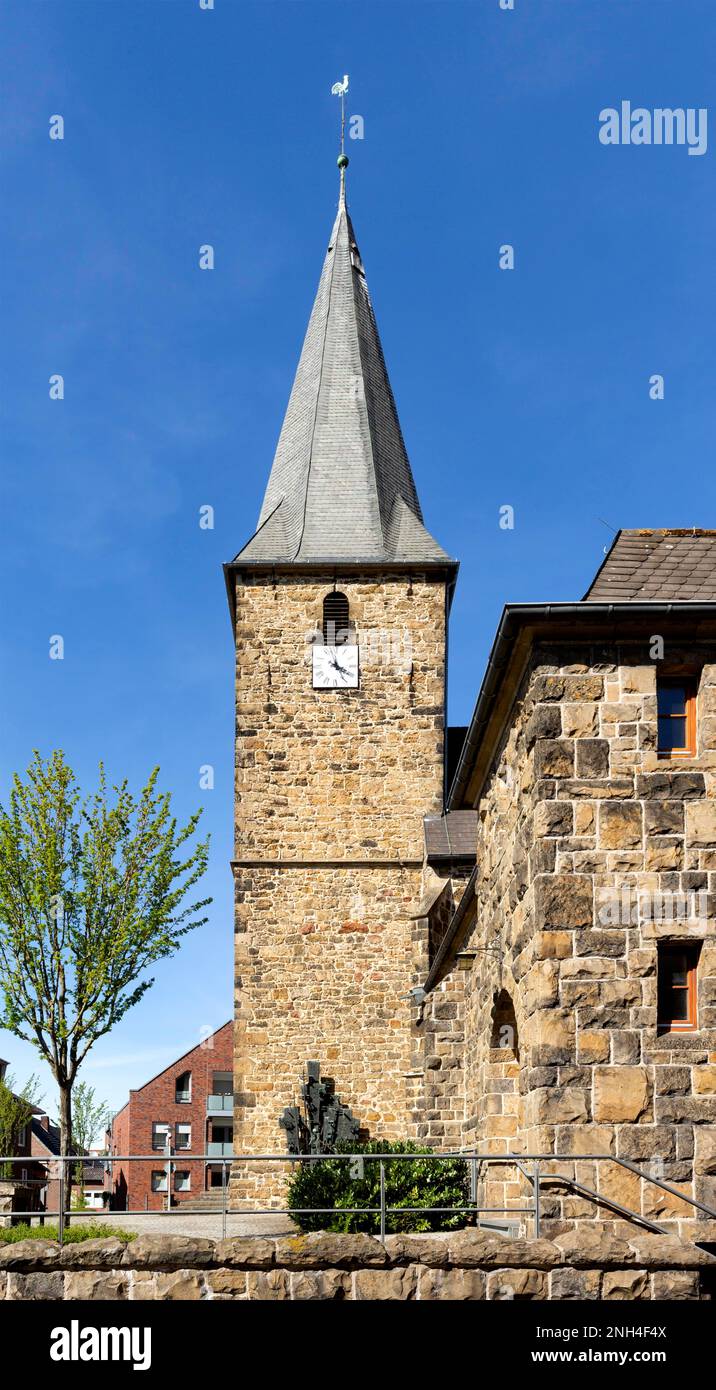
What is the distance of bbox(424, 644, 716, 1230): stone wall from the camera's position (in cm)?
991

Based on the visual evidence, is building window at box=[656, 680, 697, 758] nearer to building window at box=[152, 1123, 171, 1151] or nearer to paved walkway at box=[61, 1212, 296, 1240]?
paved walkway at box=[61, 1212, 296, 1240]

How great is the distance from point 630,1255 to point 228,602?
2122 cm

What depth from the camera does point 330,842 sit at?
85.0 feet

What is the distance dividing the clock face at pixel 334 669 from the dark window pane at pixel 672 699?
16.1m

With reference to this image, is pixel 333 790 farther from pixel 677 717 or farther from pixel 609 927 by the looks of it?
pixel 609 927

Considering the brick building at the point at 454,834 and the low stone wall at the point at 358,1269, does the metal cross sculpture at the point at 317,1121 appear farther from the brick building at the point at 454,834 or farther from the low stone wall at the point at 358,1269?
the low stone wall at the point at 358,1269

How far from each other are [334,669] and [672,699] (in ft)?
53.3

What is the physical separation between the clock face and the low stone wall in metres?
18.3

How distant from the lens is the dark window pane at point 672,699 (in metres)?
10.8

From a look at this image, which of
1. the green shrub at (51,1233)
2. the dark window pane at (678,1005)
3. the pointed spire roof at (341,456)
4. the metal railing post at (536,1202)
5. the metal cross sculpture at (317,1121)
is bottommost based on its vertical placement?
the green shrub at (51,1233)

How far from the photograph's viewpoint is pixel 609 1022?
10.1 m

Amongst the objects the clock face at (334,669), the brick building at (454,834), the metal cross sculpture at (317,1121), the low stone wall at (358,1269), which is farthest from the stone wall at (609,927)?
the clock face at (334,669)

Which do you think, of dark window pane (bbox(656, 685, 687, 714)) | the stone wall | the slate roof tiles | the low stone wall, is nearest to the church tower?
the slate roof tiles
